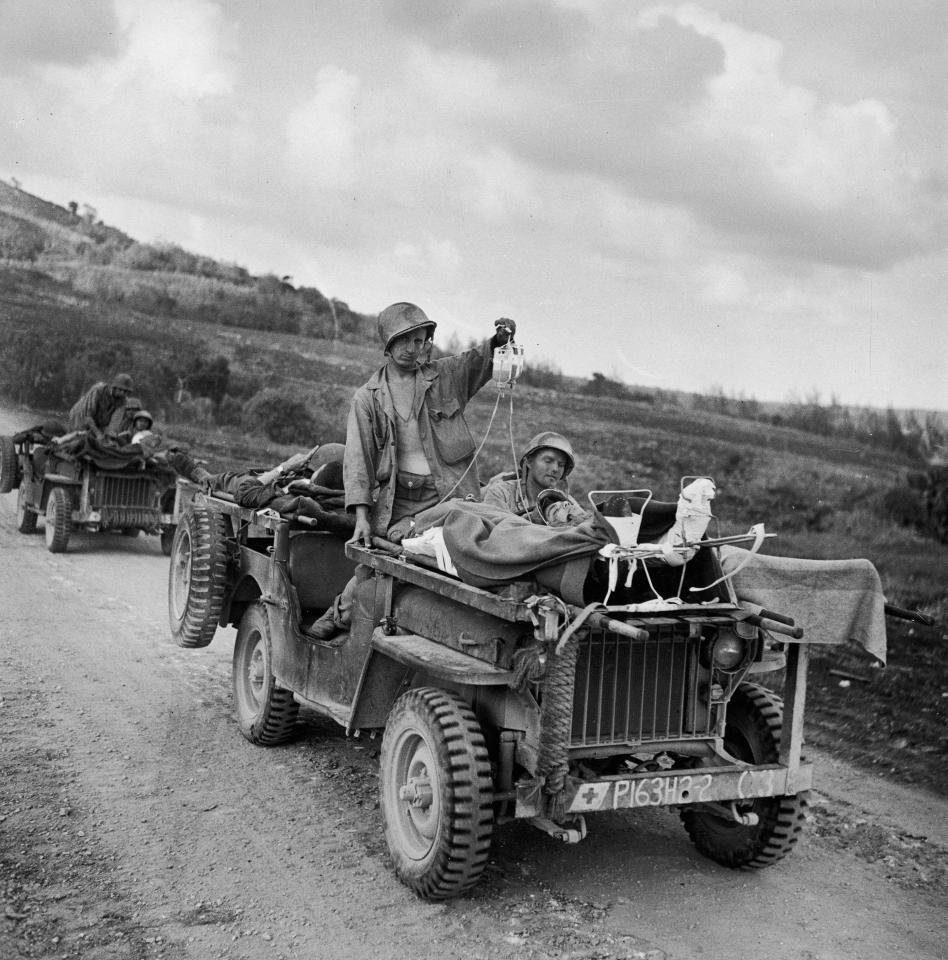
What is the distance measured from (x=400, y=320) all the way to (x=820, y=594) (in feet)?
9.50

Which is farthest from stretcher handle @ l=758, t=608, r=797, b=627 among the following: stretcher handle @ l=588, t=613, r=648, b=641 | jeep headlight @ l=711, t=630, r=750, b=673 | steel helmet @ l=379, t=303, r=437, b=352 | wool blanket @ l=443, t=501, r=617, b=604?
steel helmet @ l=379, t=303, r=437, b=352

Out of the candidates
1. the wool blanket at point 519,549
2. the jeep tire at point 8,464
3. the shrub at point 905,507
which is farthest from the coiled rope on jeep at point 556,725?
the jeep tire at point 8,464

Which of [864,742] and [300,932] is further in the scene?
[864,742]

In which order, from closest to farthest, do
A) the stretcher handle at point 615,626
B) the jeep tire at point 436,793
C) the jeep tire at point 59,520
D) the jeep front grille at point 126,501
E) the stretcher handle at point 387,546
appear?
1. the stretcher handle at point 615,626
2. the jeep tire at point 436,793
3. the stretcher handle at point 387,546
4. the jeep tire at point 59,520
5. the jeep front grille at point 126,501

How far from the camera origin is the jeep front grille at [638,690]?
458 centimetres

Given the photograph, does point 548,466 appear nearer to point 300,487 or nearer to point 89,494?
point 300,487

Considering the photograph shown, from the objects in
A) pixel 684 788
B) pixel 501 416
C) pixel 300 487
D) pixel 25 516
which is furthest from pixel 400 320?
pixel 501 416

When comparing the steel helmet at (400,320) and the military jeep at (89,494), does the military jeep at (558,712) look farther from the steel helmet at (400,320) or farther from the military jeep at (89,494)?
the military jeep at (89,494)

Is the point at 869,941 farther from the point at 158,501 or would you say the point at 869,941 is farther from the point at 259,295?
the point at 259,295

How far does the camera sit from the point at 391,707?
5379 millimetres

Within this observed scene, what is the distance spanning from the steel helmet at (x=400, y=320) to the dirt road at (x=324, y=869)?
2454mm

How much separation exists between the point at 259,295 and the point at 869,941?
20.3 m

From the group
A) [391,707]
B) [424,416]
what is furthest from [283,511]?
[391,707]

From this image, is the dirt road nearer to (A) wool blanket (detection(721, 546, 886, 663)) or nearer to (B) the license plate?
(B) the license plate
